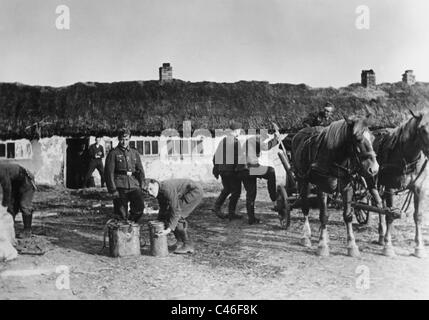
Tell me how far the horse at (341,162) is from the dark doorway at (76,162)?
35.3 feet

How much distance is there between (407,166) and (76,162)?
12639mm

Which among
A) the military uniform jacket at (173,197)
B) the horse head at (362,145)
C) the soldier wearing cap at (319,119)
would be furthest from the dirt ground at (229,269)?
the soldier wearing cap at (319,119)

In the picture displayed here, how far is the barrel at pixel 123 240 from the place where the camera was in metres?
6.15

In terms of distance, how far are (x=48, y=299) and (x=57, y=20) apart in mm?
4355

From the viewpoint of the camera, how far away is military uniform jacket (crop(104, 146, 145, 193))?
7.05m

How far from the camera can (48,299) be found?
4648mm

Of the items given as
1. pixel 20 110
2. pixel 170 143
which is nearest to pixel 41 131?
pixel 20 110

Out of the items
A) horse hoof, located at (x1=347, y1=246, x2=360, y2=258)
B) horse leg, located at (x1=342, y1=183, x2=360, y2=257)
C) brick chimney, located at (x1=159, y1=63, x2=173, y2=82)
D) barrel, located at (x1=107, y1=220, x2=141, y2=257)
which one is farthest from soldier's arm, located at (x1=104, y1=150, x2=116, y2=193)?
brick chimney, located at (x1=159, y1=63, x2=173, y2=82)

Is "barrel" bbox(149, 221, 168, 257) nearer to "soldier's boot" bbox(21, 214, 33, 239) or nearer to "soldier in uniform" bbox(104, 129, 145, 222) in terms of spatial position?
"soldier in uniform" bbox(104, 129, 145, 222)

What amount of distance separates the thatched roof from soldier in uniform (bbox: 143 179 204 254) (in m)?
9.74

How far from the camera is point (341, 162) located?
586 cm

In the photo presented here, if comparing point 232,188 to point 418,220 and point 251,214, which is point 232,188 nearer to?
point 251,214

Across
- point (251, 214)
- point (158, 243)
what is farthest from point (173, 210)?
point (251, 214)
